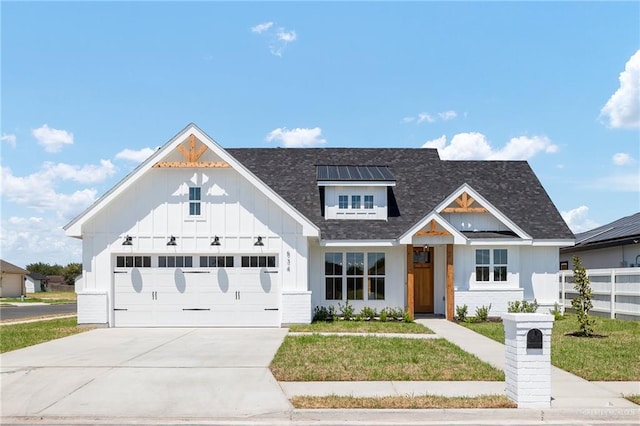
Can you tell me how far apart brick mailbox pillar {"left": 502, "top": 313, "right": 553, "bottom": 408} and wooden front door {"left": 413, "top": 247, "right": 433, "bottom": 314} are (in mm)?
13227

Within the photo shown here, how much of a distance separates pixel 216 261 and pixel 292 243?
2.61 meters

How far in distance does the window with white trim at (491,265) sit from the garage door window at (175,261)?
10462mm

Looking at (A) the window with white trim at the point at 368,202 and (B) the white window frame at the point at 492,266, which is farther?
(A) the window with white trim at the point at 368,202

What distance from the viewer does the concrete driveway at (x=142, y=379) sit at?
837 centimetres

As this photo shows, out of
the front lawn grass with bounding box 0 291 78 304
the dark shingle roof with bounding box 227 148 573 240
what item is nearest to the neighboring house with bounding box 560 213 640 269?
the dark shingle roof with bounding box 227 148 573 240

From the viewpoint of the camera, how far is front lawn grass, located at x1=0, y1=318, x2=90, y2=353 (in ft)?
49.0

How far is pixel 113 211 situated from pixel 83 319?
3.67 meters

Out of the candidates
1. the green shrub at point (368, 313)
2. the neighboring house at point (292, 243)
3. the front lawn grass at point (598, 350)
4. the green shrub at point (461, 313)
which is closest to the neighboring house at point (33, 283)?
the neighboring house at point (292, 243)

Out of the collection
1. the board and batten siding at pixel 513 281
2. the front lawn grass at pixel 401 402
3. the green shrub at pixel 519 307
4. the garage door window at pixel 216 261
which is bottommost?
the green shrub at pixel 519 307

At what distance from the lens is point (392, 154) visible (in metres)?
26.3

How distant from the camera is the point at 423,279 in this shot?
2234cm

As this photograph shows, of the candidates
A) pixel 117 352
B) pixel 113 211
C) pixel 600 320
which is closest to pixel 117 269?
pixel 113 211

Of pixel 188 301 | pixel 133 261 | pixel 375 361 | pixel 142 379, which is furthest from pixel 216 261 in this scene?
pixel 142 379

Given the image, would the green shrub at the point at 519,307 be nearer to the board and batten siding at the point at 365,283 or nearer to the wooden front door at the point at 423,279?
the wooden front door at the point at 423,279
